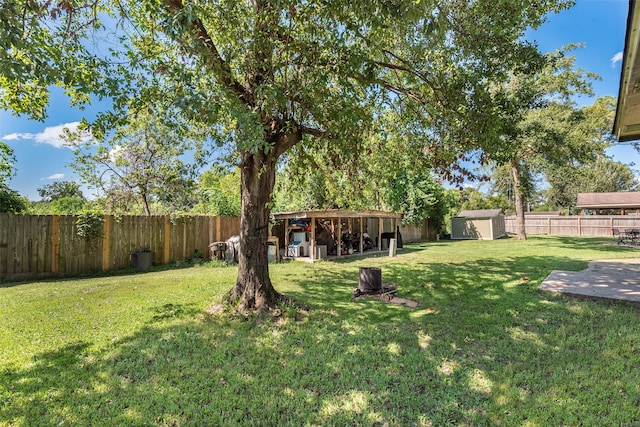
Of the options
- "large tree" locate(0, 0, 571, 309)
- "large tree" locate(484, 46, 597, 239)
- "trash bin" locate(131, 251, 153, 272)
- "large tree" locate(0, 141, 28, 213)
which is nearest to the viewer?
"large tree" locate(0, 0, 571, 309)

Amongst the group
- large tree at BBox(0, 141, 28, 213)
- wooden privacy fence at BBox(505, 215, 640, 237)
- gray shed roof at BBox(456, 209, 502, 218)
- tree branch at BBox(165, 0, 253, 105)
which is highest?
tree branch at BBox(165, 0, 253, 105)

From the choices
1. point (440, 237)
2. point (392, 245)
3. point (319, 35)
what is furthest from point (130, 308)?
point (440, 237)

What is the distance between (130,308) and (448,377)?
16.3ft

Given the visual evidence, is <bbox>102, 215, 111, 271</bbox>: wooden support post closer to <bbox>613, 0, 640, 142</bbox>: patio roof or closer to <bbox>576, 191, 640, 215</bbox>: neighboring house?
<bbox>613, 0, 640, 142</bbox>: patio roof

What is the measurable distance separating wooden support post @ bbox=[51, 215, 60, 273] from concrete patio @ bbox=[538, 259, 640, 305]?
11462mm

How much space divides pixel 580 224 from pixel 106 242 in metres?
27.8

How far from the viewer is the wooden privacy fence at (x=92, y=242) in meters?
7.30

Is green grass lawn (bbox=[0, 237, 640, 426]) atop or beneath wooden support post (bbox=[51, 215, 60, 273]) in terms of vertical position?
beneath

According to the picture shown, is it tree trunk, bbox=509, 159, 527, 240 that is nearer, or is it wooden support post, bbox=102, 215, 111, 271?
wooden support post, bbox=102, 215, 111, 271

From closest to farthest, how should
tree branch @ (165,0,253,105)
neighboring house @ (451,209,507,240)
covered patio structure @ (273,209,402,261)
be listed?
1. tree branch @ (165,0,253,105)
2. covered patio structure @ (273,209,402,261)
3. neighboring house @ (451,209,507,240)

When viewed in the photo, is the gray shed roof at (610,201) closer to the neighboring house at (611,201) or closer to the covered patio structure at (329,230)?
the neighboring house at (611,201)

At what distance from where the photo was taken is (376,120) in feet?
23.2

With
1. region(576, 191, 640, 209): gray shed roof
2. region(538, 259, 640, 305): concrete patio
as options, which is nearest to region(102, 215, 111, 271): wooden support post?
region(538, 259, 640, 305): concrete patio

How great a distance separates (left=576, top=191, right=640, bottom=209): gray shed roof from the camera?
21.2m
